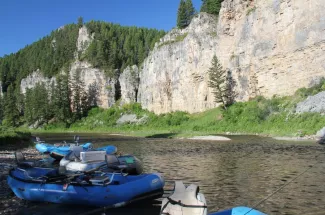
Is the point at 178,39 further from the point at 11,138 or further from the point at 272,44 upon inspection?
the point at 11,138

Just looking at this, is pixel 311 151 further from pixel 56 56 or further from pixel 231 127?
pixel 56 56

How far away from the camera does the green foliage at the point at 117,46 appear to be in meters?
101

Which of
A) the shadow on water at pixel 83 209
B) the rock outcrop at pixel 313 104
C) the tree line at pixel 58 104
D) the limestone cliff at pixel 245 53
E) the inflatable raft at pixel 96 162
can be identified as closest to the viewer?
the shadow on water at pixel 83 209

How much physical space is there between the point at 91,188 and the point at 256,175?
9.33m

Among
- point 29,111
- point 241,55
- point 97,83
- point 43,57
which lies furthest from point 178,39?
point 43,57

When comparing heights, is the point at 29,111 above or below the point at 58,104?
below

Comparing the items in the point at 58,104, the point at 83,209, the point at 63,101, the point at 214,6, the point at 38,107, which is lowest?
the point at 83,209

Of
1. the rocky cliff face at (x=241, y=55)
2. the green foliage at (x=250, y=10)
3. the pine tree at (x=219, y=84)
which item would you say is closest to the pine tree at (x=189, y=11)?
the rocky cliff face at (x=241, y=55)

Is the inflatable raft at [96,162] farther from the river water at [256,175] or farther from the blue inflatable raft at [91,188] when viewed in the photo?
the river water at [256,175]

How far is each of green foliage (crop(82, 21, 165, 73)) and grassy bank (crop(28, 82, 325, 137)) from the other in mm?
26255

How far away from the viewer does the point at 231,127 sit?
50.2 meters

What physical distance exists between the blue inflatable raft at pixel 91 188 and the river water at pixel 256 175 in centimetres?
60

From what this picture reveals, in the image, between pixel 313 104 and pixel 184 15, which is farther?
pixel 184 15

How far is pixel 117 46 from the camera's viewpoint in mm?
111375
